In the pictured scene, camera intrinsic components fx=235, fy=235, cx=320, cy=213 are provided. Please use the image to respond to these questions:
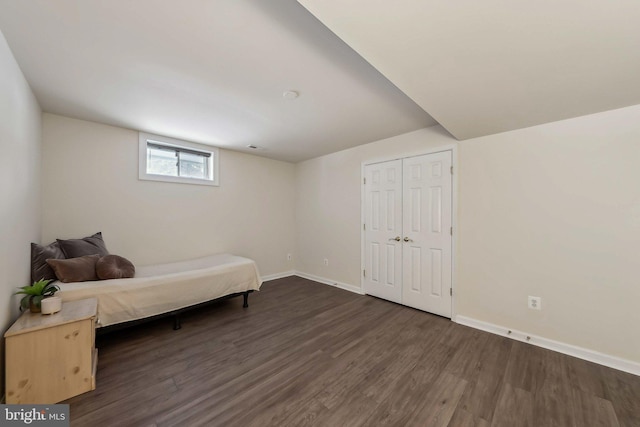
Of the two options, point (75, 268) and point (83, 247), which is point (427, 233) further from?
point (83, 247)

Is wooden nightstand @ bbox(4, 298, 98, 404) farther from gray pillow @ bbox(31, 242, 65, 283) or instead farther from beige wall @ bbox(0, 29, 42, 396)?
gray pillow @ bbox(31, 242, 65, 283)

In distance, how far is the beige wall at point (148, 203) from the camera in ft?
9.16

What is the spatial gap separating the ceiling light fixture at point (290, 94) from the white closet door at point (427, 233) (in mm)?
1877

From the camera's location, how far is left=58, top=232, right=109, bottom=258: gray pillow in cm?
256

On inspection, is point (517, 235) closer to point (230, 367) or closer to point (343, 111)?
point (343, 111)

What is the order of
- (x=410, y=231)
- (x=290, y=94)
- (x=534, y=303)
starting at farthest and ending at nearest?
(x=410, y=231), (x=534, y=303), (x=290, y=94)

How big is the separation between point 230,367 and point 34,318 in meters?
1.43

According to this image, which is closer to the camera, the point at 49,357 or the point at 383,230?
the point at 49,357

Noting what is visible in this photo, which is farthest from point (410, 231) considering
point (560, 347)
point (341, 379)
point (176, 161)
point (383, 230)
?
point (176, 161)

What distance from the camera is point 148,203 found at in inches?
133

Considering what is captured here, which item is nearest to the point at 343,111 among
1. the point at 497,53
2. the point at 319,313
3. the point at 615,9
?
the point at 497,53

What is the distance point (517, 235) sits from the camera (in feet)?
8.27

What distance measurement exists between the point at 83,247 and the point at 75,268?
452 mm

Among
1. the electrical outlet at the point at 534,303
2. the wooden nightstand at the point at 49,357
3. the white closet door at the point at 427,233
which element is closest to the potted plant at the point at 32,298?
A: the wooden nightstand at the point at 49,357
